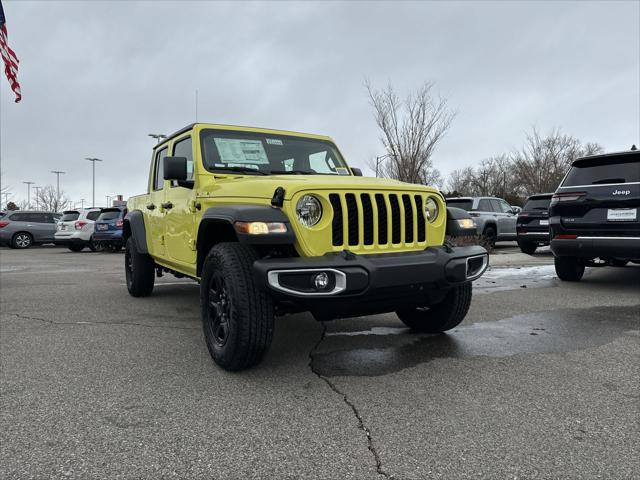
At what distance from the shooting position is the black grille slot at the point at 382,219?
3383mm

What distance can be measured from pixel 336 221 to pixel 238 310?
85cm

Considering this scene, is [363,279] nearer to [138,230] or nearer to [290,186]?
[290,186]

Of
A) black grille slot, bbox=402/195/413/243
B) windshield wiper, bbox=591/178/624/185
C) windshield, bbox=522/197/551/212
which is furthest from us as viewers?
windshield, bbox=522/197/551/212

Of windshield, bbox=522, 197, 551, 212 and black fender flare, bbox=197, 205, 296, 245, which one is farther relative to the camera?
windshield, bbox=522, 197, 551, 212

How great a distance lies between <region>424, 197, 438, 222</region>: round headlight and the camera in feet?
12.1

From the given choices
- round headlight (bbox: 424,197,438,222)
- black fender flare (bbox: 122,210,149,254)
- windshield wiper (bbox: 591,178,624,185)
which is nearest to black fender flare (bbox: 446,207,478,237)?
round headlight (bbox: 424,197,438,222)

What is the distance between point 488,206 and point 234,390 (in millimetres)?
13257

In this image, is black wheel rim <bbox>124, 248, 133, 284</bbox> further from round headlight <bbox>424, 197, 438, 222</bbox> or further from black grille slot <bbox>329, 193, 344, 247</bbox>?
round headlight <bbox>424, 197, 438, 222</bbox>

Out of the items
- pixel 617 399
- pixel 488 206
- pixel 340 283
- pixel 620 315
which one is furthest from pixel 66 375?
pixel 488 206

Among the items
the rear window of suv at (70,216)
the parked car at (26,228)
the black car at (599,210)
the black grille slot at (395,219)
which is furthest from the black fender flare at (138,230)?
the parked car at (26,228)

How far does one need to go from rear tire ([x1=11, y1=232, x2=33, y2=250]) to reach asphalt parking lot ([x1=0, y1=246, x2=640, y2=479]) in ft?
59.3

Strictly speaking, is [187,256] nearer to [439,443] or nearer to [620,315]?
[439,443]

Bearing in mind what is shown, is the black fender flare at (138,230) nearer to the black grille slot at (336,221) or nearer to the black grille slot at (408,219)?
the black grille slot at (336,221)

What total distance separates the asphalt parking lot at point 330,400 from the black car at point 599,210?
45.4 inches
